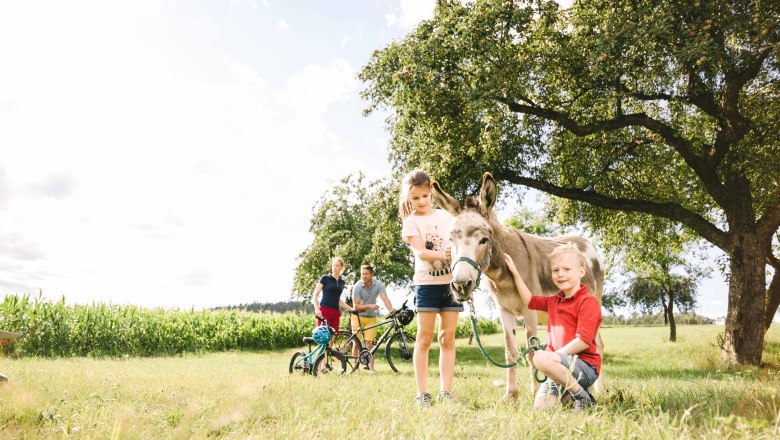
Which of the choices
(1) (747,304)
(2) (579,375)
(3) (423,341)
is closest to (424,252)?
(3) (423,341)

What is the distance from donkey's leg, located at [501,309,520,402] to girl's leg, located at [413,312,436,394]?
84cm

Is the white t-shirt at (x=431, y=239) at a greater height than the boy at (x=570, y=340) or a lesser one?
greater

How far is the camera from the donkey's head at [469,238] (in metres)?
4.28

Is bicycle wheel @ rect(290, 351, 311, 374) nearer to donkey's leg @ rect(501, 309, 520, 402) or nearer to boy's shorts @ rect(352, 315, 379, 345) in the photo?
boy's shorts @ rect(352, 315, 379, 345)

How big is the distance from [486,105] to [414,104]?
2.26 meters

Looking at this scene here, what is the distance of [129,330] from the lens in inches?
781

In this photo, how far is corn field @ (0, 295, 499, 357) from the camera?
59.5ft

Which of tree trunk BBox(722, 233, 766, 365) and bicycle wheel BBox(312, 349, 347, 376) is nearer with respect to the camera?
bicycle wheel BBox(312, 349, 347, 376)

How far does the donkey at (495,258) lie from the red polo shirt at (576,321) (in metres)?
0.75

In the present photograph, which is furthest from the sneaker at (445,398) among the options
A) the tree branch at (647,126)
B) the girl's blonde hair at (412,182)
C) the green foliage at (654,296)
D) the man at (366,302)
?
the green foliage at (654,296)

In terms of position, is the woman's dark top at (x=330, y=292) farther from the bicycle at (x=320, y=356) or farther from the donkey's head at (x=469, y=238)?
the donkey's head at (x=469, y=238)

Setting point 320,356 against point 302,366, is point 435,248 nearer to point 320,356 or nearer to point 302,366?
point 320,356

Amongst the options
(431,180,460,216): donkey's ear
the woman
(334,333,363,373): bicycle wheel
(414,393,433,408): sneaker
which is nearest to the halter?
(431,180,460,216): donkey's ear

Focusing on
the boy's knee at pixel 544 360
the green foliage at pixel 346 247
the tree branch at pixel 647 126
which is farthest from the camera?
the green foliage at pixel 346 247
